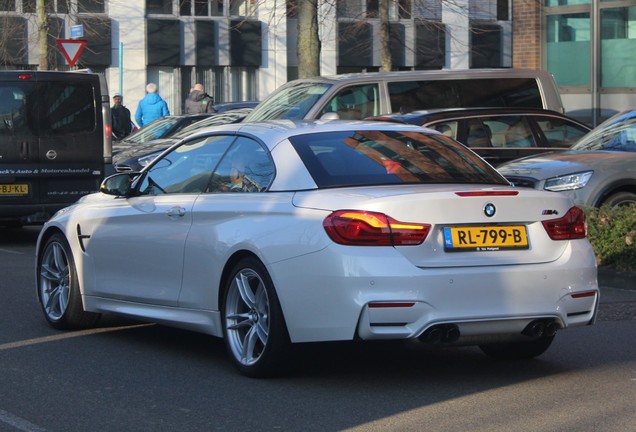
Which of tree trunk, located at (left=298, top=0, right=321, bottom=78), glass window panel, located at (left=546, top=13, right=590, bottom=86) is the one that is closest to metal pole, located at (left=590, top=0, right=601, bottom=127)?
glass window panel, located at (left=546, top=13, right=590, bottom=86)

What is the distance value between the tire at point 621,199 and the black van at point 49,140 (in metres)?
6.23

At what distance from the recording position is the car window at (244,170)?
753cm

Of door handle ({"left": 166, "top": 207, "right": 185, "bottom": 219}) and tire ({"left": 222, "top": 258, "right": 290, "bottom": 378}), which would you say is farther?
door handle ({"left": 166, "top": 207, "right": 185, "bottom": 219})

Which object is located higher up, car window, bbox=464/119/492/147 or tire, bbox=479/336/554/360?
car window, bbox=464/119/492/147

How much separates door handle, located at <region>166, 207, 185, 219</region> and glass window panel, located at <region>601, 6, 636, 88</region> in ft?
59.0

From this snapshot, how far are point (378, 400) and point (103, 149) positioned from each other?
969 centimetres

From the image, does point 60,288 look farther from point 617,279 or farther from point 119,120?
point 119,120

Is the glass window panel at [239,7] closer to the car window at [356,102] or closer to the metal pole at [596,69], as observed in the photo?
the metal pole at [596,69]

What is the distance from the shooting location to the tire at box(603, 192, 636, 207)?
518 inches

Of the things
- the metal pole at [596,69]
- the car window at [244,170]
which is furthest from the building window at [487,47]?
the car window at [244,170]

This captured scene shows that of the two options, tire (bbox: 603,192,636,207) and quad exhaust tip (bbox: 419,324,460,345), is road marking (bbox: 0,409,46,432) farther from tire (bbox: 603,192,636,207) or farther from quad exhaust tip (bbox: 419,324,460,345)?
tire (bbox: 603,192,636,207)

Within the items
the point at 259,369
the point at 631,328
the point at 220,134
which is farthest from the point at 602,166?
the point at 259,369

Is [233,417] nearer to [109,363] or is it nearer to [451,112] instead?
[109,363]

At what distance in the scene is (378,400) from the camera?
22.1ft
